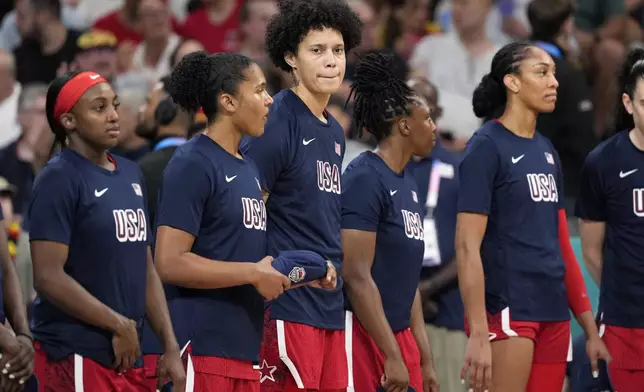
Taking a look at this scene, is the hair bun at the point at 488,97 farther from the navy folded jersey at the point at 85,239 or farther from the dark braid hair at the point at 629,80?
the navy folded jersey at the point at 85,239

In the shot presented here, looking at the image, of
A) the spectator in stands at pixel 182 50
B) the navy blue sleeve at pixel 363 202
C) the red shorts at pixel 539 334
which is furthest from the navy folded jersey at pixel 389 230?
the spectator in stands at pixel 182 50

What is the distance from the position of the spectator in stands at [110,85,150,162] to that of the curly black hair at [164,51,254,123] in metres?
3.12

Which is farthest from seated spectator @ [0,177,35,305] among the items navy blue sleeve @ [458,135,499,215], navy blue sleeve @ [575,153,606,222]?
navy blue sleeve @ [575,153,606,222]

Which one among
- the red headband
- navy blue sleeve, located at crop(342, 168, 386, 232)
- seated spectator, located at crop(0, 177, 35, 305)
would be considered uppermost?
the red headband

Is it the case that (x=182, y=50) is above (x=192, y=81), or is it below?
above

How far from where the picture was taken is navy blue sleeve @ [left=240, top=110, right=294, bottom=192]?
18.8 ft

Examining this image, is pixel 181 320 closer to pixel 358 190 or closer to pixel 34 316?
pixel 34 316

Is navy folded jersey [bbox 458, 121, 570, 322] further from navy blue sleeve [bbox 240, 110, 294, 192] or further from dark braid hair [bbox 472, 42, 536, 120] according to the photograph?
navy blue sleeve [bbox 240, 110, 294, 192]

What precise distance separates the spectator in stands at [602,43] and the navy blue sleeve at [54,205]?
19.7 feet

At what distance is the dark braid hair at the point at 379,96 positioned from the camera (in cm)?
647

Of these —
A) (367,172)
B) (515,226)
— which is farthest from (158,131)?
(515,226)

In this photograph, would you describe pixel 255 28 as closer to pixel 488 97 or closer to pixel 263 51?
pixel 263 51

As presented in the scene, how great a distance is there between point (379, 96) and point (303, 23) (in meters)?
0.71

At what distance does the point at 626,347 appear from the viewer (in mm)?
6781
